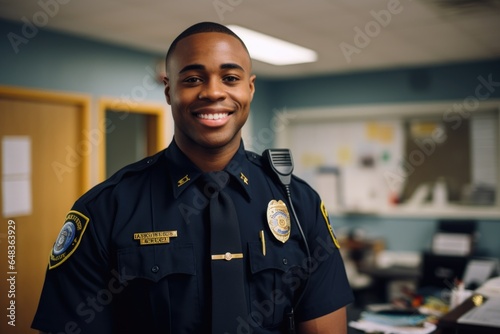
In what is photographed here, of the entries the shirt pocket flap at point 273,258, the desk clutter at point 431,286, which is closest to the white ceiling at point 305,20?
the desk clutter at point 431,286

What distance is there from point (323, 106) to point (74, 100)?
2942mm

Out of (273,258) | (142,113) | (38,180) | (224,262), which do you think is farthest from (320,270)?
(142,113)

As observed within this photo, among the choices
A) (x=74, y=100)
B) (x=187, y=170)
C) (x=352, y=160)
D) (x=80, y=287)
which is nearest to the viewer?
(x=80, y=287)

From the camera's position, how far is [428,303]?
8.15 feet

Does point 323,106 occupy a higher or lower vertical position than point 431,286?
higher

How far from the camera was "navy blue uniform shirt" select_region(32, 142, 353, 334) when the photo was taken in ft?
3.65

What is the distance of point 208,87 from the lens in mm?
1153

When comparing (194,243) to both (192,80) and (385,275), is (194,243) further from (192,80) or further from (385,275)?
(385,275)

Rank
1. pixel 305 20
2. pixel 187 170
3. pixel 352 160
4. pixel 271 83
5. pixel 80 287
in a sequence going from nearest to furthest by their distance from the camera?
pixel 80 287
pixel 187 170
pixel 305 20
pixel 352 160
pixel 271 83

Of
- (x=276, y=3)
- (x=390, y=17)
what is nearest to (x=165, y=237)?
(x=276, y=3)

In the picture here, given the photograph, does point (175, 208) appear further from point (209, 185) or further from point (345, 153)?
point (345, 153)

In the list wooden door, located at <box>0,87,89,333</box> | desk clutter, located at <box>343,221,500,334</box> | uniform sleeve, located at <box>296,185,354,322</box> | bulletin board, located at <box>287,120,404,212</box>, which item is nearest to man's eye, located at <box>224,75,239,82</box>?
uniform sleeve, located at <box>296,185,354,322</box>

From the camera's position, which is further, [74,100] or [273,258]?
[74,100]

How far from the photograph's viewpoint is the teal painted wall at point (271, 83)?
3697 millimetres
